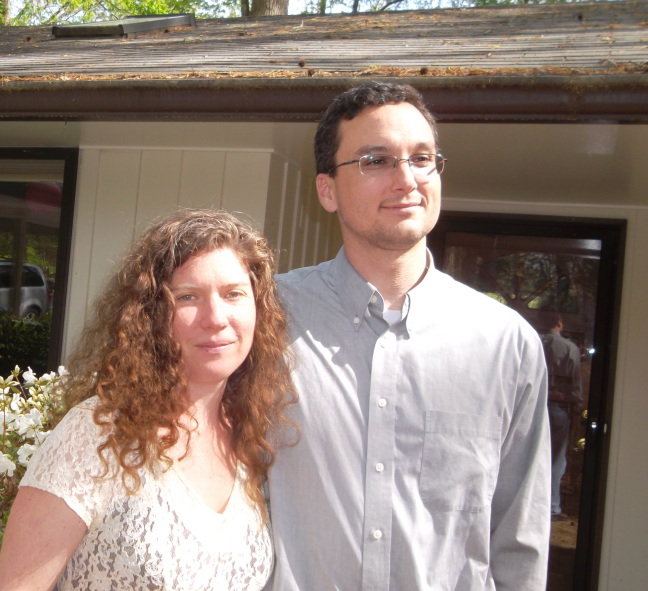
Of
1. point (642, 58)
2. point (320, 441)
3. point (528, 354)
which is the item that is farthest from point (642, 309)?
point (320, 441)

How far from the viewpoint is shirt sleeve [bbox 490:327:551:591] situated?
5.81 ft

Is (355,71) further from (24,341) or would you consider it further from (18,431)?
(24,341)

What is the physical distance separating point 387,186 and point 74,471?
102 centimetres

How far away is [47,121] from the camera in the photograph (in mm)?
3744

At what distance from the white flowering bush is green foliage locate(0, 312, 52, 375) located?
1.58m

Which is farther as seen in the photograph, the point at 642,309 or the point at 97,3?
the point at 97,3

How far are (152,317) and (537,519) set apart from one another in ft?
3.64

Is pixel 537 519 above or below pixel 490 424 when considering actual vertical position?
below

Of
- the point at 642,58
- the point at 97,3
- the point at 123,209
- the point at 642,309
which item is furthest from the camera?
the point at 97,3

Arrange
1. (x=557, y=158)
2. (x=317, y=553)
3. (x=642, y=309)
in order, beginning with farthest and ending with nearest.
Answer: (x=642, y=309) → (x=557, y=158) → (x=317, y=553)

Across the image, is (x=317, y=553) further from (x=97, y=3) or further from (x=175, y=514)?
(x=97, y=3)

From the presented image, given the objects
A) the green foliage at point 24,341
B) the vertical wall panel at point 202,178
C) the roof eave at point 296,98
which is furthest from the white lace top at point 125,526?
the green foliage at point 24,341

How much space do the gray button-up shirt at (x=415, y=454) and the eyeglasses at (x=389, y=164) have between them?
1.00 feet

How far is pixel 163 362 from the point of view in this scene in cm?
159
